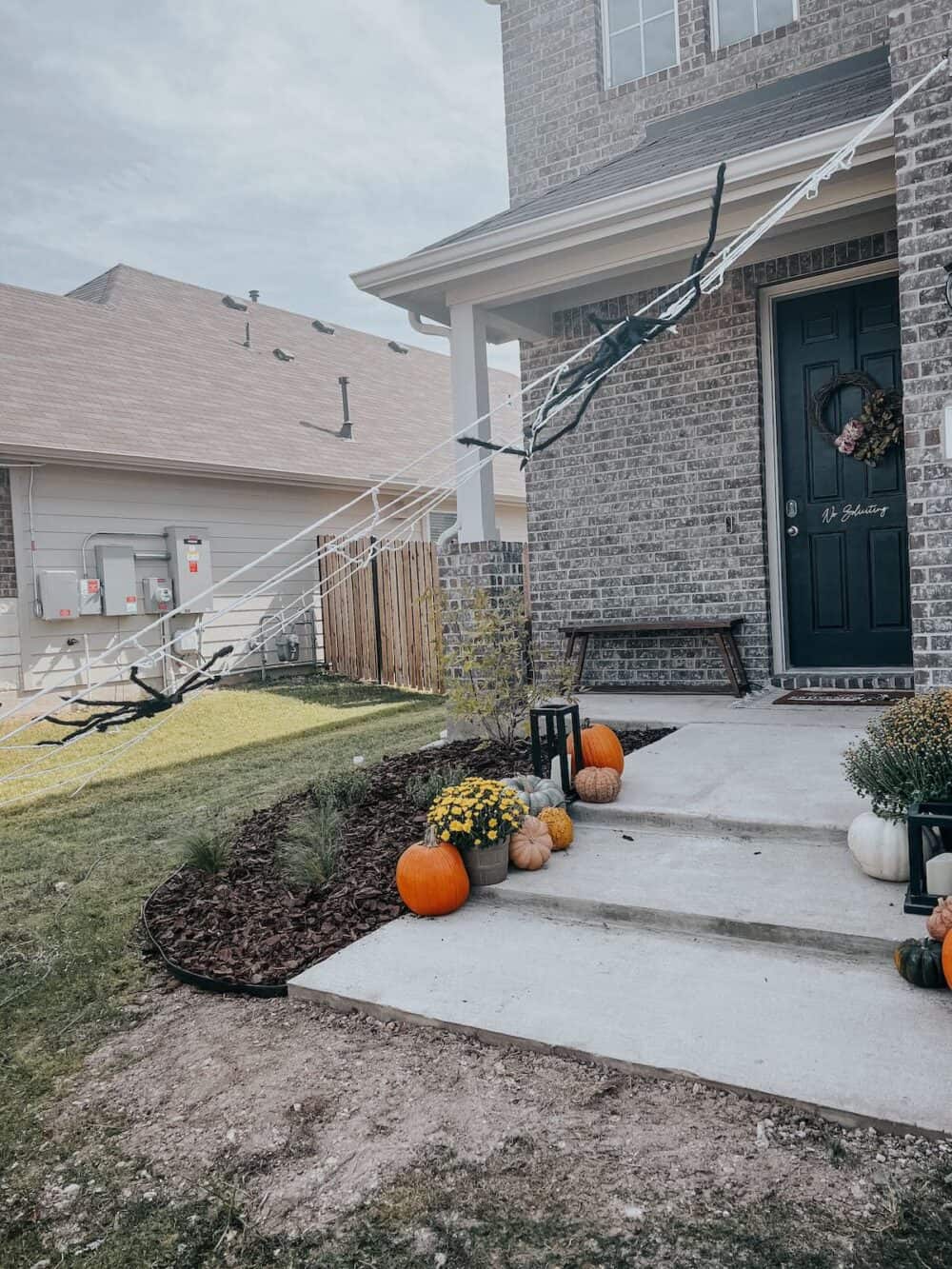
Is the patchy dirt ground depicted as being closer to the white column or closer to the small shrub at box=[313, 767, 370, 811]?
the small shrub at box=[313, 767, 370, 811]

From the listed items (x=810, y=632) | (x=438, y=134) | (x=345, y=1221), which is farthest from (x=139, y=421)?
(x=438, y=134)

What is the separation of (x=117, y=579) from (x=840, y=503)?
723cm

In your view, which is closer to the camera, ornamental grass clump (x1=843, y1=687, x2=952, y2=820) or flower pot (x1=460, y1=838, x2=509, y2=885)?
ornamental grass clump (x1=843, y1=687, x2=952, y2=820)

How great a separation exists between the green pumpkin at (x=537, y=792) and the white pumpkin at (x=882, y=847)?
1202 millimetres

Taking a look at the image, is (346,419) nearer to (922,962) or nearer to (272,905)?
(272,905)

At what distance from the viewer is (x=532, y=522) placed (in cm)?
774

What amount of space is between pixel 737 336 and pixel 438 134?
17.2m

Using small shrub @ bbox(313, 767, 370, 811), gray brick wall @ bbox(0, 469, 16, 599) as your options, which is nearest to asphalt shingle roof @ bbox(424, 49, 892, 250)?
small shrub @ bbox(313, 767, 370, 811)

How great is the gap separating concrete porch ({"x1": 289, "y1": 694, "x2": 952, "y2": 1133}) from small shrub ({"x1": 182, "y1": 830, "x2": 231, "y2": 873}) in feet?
3.48

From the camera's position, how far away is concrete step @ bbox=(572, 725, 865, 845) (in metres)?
3.68

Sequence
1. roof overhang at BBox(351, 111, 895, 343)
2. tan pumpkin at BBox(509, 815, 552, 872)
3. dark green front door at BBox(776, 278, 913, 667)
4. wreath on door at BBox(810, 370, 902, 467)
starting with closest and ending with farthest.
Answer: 1. tan pumpkin at BBox(509, 815, 552, 872)
2. roof overhang at BBox(351, 111, 895, 343)
3. wreath on door at BBox(810, 370, 902, 467)
4. dark green front door at BBox(776, 278, 913, 667)

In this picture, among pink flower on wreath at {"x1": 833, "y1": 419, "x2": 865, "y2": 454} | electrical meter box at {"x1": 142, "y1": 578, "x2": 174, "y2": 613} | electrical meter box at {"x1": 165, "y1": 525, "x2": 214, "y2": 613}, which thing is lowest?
electrical meter box at {"x1": 142, "y1": 578, "x2": 174, "y2": 613}

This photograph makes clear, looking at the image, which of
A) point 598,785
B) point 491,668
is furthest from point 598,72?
point 598,785

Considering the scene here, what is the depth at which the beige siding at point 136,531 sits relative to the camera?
9539mm
